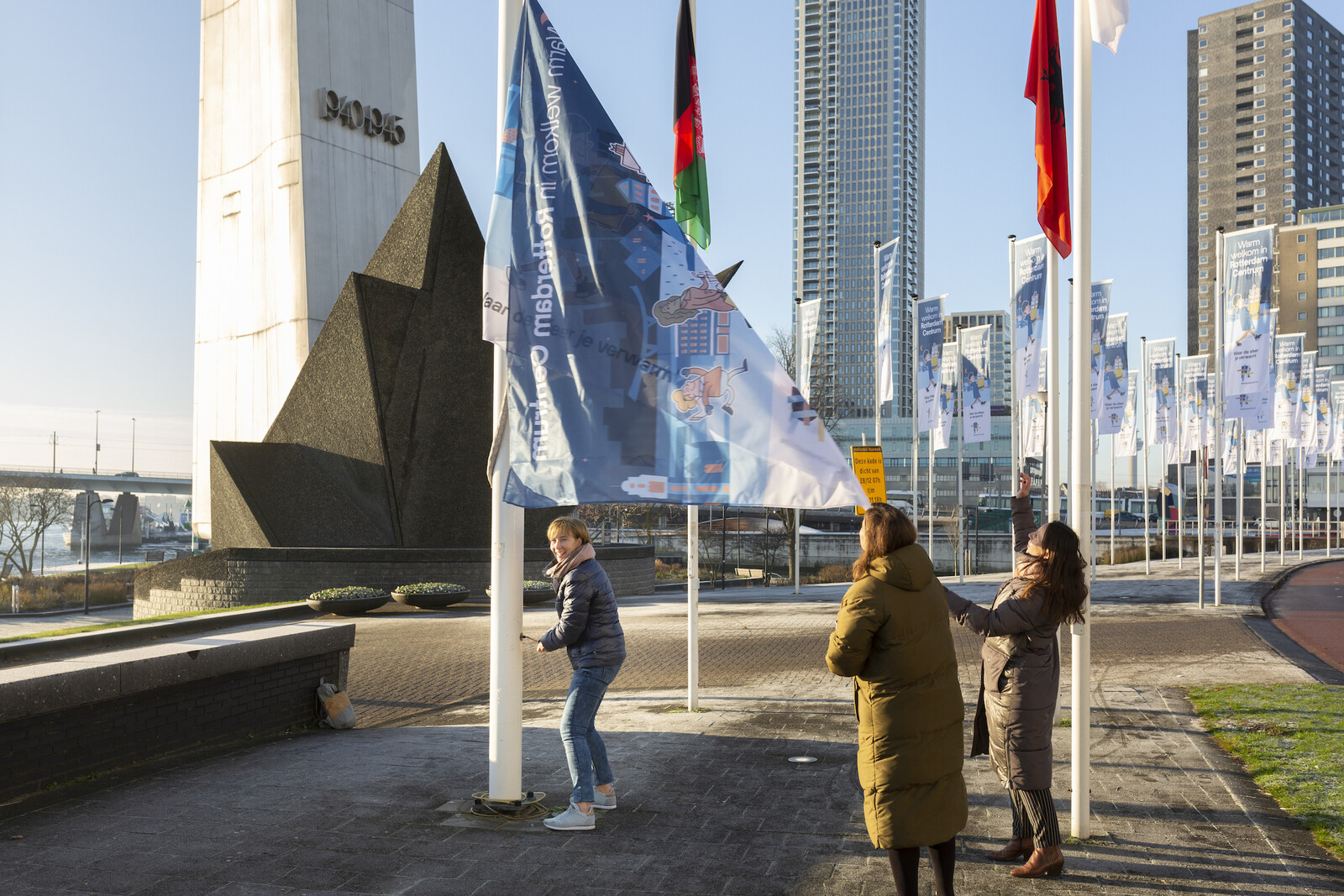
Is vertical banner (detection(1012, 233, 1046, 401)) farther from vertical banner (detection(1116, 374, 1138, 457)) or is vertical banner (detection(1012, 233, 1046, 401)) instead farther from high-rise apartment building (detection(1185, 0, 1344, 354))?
high-rise apartment building (detection(1185, 0, 1344, 354))

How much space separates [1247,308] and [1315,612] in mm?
6784

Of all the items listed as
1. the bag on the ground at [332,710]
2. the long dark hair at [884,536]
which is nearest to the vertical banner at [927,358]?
the bag on the ground at [332,710]

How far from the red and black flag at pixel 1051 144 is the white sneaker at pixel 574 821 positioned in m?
4.60

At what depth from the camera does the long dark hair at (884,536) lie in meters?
3.94

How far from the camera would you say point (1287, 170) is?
14262 cm

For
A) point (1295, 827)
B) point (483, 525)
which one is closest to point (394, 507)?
point (483, 525)

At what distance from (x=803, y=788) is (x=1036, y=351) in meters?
16.5

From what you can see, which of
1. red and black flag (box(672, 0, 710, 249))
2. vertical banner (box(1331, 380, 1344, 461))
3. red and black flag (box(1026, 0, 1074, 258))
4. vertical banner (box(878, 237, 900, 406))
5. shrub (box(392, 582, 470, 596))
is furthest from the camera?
vertical banner (box(1331, 380, 1344, 461))

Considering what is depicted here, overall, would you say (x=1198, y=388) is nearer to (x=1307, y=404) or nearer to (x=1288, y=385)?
(x=1288, y=385)

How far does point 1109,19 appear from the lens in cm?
570

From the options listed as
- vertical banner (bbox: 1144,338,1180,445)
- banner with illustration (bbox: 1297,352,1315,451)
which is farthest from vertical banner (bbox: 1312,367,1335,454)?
vertical banner (bbox: 1144,338,1180,445)

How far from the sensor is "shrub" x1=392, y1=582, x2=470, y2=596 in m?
20.3

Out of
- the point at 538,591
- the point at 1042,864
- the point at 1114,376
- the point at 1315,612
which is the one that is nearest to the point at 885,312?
the point at 1114,376

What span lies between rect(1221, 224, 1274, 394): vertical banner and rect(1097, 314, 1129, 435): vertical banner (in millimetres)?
5848
